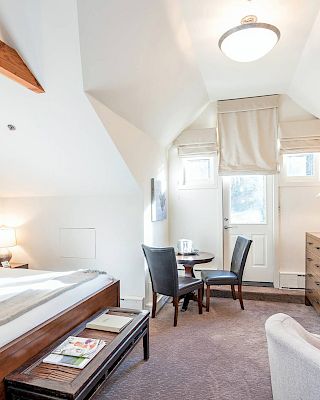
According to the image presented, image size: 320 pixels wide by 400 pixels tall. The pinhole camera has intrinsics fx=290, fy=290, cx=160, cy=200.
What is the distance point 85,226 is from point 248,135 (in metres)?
2.64

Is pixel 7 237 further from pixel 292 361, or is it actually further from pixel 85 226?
pixel 292 361

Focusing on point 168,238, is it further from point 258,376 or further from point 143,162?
point 258,376

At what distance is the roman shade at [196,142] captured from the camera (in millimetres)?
4355

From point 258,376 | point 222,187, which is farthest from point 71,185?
point 258,376

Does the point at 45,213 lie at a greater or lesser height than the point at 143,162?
lesser

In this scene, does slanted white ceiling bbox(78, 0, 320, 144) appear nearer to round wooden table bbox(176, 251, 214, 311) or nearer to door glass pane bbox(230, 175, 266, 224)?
door glass pane bbox(230, 175, 266, 224)

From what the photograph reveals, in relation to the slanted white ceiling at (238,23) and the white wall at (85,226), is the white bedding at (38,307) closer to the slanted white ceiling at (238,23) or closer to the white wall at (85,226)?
the white wall at (85,226)

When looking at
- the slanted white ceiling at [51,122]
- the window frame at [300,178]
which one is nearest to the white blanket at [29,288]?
the slanted white ceiling at [51,122]

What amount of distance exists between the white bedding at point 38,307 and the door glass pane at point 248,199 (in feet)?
7.79

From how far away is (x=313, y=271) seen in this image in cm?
333

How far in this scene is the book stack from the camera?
64.2 inches

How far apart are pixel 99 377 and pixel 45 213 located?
2715mm

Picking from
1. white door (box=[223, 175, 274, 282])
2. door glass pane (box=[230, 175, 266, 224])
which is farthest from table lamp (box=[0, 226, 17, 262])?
door glass pane (box=[230, 175, 266, 224])

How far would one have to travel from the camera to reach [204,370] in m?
2.30
